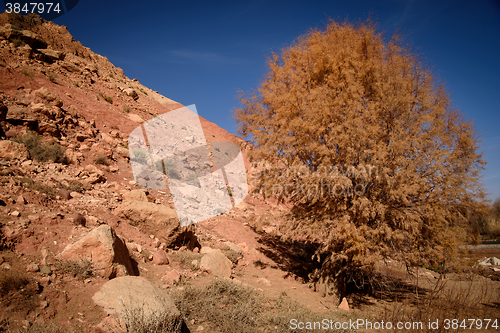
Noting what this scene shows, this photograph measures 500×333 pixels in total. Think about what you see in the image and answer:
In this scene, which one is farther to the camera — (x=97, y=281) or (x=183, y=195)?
(x=183, y=195)

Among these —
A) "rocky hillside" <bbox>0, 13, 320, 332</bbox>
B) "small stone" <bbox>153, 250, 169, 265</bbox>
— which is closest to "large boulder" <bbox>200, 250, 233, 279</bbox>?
"rocky hillside" <bbox>0, 13, 320, 332</bbox>

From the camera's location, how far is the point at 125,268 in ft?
16.3

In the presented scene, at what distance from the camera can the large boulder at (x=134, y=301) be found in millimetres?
3410

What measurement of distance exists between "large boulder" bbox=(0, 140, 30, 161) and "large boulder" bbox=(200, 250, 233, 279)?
6.11m

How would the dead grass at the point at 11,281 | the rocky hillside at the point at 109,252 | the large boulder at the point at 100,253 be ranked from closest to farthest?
the dead grass at the point at 11,281
the rocky hillside at the point at 109,252
the large boulder at the point at 100,253

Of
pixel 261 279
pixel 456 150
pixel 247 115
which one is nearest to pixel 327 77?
pixel 247 115

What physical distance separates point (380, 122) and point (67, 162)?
10477mm

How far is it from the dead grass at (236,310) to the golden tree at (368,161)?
5.50 ft

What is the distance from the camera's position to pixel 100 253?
15.4ft

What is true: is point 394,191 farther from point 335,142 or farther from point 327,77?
point 327,77

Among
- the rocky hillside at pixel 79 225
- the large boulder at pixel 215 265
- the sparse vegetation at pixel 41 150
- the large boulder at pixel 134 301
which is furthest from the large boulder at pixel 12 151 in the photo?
the large boulder at pixel 215 265

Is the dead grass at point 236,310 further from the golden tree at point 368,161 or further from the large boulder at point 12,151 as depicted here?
the large boulder at point 12,151

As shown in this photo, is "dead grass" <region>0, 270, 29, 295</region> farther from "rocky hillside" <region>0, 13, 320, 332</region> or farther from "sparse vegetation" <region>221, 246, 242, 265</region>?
"sparse vegetation" <region>221, 246, 242, 265</region>

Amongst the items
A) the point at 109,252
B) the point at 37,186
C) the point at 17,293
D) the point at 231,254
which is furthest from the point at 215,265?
the point at 37,186
